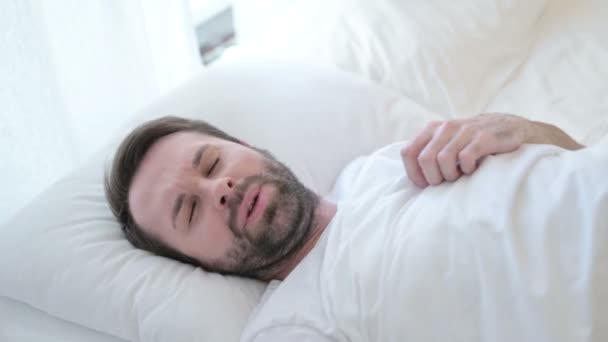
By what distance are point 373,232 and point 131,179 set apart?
0.47 m

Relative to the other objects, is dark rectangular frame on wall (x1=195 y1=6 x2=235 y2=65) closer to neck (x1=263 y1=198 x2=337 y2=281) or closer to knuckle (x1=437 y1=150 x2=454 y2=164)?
neck (x1=263 y1=198 x2=337 y2=281)

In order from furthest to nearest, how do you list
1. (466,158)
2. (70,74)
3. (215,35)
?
(215,35)
(70,74)
(466,158)

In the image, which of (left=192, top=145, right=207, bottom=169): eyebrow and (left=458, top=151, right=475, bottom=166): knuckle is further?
(left=192, top=145, right=207, bottom=169): eyebrow

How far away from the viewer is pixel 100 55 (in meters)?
1.35

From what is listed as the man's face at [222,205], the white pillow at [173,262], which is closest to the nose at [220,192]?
the man's face at [222,205]

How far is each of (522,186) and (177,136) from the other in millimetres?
625

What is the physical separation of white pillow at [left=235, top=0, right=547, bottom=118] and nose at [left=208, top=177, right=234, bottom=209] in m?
0.55

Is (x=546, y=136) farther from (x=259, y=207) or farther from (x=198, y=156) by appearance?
(x=198, y=156)

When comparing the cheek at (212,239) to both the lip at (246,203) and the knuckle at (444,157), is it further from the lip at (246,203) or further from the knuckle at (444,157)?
the knuckle at (444,157)

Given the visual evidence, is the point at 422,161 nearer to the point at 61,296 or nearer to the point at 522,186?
the point at 522,186

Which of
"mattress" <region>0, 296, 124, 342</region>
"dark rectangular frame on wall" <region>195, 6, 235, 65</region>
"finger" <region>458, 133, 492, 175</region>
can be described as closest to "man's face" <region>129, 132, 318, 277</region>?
"mattress" <region>0, 296, 124, 342</region>

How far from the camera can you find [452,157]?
89cm

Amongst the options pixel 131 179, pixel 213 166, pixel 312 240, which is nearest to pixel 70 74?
pixel 131 179

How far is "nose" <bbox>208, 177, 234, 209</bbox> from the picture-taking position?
0.97m
